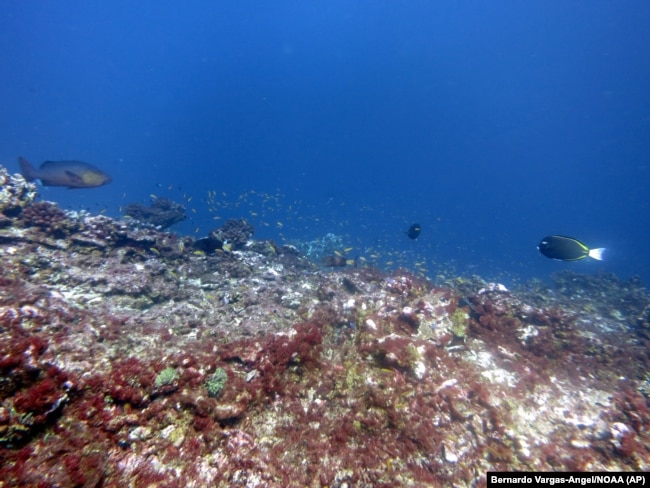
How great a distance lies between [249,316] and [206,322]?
44.3 inches

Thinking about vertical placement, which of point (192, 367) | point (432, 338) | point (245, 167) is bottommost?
point (192, 367)

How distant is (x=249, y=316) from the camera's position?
8.34 metres

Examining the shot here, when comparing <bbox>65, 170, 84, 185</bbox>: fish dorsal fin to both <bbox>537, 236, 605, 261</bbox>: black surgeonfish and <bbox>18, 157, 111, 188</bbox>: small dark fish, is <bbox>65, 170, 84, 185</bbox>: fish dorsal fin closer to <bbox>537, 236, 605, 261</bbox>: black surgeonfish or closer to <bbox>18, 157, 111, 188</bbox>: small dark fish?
<bbox>18, 157, 111, 188</bbox>: small dark fish

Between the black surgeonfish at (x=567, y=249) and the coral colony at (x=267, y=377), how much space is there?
3381 mm

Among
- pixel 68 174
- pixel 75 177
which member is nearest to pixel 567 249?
pixel 75 177

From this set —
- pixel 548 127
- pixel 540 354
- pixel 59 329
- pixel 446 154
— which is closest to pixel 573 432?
pixel 540 354

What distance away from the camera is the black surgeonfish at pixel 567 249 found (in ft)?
20.8

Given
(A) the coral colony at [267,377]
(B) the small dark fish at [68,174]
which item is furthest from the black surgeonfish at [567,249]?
(B) the small dark fish at [68,174]

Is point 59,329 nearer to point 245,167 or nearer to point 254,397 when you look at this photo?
point 254,397

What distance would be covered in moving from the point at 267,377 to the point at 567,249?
6768mm

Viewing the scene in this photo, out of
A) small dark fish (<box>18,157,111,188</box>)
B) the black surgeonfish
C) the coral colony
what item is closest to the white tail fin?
the black surgeonfish

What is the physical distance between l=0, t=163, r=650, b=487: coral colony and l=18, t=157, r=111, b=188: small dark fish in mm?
1052

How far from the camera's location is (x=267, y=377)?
557 centimetres

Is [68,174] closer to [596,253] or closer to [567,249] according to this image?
[567,249]
